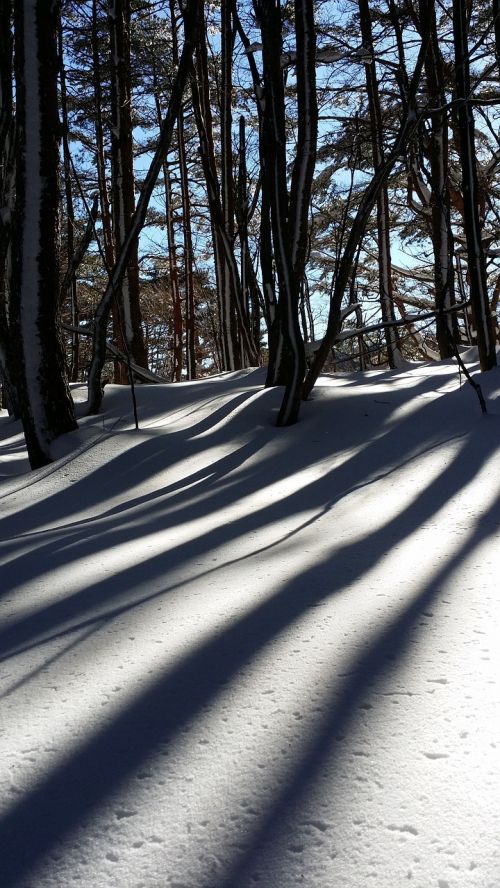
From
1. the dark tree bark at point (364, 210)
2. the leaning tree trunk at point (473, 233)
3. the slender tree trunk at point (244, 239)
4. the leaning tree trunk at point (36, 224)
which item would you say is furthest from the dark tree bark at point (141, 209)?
the slender tree trunk at point (244, 239)

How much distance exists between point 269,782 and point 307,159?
4408 millimetres

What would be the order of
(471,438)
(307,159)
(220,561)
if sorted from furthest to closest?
(307,159) < (471,438) < (220,561)

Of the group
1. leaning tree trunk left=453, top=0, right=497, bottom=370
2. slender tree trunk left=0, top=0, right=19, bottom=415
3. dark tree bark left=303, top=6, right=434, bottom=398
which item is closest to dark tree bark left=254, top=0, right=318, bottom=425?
dark tree bark left=303, top=6, right=434, bottom=398

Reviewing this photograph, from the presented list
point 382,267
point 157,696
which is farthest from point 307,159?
point 382,267

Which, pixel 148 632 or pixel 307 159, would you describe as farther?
pixel 307 159

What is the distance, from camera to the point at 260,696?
42.8 inches

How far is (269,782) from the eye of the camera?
0.88m

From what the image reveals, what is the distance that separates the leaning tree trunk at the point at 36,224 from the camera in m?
4.17

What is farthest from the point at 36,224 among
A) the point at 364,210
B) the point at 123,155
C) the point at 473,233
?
the point at 123,155

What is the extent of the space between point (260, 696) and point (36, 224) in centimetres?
394

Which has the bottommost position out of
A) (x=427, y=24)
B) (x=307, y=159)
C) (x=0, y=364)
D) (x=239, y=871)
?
(x=239, y=871)

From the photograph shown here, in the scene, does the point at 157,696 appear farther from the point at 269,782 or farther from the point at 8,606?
the point at 8,606

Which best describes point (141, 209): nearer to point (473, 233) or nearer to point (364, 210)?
point (364, 210)

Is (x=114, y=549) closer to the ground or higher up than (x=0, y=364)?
closer to the ground
